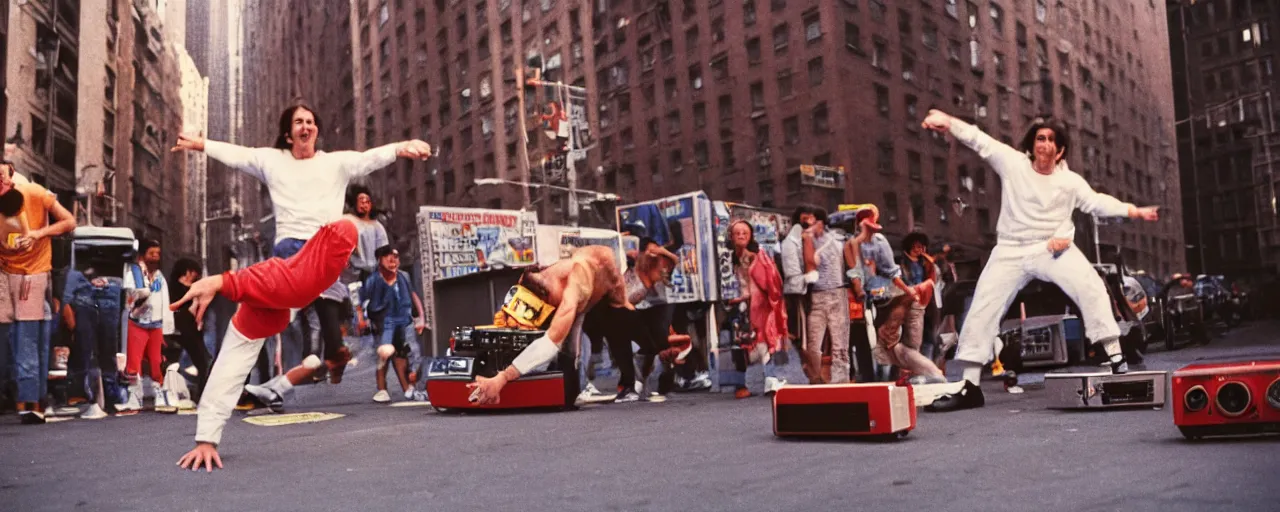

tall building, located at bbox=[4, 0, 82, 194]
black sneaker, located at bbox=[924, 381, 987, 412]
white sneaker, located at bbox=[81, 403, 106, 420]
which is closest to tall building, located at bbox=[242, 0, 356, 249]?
tall building, located at bbox=[4, 0, 82, 194]

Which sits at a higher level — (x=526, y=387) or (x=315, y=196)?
(x=315, y=196)

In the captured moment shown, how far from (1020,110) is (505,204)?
12.0m

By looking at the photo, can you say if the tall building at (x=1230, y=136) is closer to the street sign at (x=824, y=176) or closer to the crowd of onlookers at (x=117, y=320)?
the crowd of onlookers at (x=117, y=320)

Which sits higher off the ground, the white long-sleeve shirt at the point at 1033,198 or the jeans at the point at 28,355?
the white long-sleeve shirt at the point at 1033,198

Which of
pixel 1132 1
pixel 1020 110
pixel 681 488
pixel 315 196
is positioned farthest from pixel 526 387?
pixel 1020 110

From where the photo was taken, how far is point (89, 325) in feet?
25.9

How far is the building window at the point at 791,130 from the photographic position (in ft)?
95.1

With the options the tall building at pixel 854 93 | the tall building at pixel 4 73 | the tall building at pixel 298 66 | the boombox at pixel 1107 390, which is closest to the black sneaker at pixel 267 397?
the boombox at pixel 1107 390

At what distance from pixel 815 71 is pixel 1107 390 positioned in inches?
936

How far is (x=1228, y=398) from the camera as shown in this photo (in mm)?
3680

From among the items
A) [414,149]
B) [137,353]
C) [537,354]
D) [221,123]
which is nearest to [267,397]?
[137,353]

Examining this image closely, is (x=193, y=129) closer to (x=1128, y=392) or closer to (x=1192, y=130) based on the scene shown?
(x=1128, y=392)

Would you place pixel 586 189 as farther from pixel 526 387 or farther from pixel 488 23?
pixel 526 387

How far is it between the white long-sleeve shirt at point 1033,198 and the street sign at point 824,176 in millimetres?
20685
